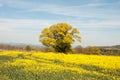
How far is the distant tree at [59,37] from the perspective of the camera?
60.3 metres

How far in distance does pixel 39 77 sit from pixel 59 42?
4577 cm

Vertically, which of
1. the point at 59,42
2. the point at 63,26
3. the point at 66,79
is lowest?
the point at 66,79

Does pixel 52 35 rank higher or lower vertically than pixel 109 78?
higher

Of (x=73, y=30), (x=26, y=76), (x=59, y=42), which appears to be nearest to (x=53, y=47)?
(x=59, y=42)

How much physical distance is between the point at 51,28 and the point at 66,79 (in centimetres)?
4816

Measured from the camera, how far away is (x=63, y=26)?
62188 millimetres

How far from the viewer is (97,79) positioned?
14086 millimetres

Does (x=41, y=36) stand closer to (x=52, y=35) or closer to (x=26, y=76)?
(x=52, y=35)

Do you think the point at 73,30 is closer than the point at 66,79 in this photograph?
No

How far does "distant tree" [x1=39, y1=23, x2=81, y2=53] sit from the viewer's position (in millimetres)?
60281

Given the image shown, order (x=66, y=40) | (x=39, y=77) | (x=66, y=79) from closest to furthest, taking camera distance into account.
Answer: (x=66, y=79) → (x=39, y=77) → (x=66, y=40)

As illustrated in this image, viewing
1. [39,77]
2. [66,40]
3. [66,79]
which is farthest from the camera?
[66,40]

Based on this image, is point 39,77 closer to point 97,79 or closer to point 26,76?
point 26,76

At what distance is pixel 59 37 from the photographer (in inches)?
2445
